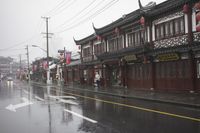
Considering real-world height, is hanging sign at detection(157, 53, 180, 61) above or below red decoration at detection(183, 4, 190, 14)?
below

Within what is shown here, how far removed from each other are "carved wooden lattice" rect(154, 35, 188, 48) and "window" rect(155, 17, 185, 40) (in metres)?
0.47

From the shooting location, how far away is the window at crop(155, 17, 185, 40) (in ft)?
66.1

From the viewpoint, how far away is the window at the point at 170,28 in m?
20.2

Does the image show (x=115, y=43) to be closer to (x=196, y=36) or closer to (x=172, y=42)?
(x=172, y=42)

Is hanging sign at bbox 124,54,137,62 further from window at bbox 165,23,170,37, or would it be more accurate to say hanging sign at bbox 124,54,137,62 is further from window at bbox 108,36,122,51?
window at bbox 165,23,170,37

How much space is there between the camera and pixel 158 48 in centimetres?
2164

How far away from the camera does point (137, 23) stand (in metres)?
24.9

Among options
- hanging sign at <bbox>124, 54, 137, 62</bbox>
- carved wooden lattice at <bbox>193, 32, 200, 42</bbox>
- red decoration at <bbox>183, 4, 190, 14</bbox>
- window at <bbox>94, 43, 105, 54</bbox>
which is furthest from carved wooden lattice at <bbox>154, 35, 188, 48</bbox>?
window at <bbox>94, 43, 105, 54</bbox>

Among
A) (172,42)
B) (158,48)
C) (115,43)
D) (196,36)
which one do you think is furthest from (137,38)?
(196,36)

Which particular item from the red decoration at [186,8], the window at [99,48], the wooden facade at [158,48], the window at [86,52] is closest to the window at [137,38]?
the wooden facade at [158,48]

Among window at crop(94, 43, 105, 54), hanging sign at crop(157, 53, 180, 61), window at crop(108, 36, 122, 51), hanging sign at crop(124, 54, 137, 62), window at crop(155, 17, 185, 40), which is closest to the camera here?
hanging sign at crop(157, 53, 180, 61)

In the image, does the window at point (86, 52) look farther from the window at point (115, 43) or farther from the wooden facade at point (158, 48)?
the window at point (115, 43)

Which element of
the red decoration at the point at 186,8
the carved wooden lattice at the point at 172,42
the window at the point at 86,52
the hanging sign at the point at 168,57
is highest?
the red decoration at the point at 186,8

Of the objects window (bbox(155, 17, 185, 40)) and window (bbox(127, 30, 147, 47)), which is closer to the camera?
window (bbox(155, 17, 185, 40))
